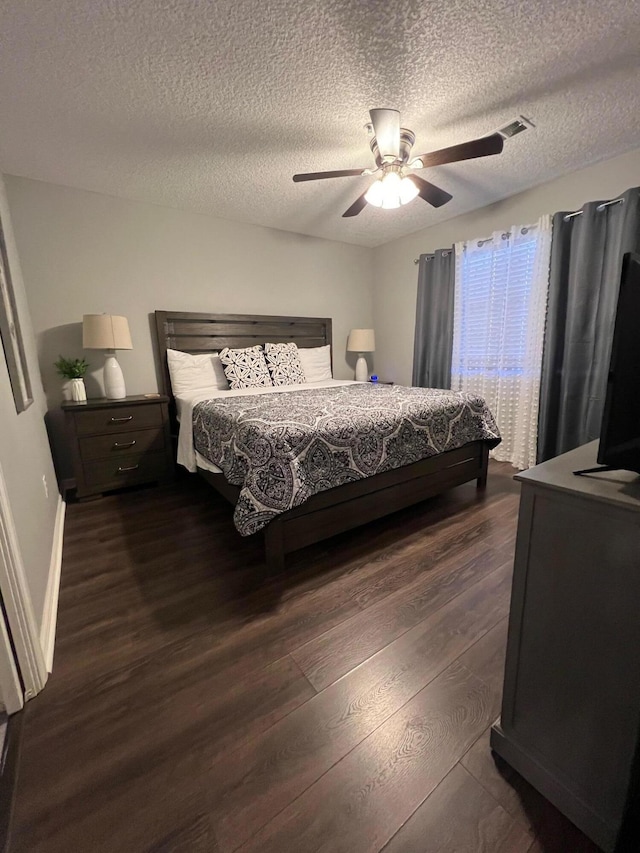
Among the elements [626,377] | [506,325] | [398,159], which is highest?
[398,159]

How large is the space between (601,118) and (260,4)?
205cm

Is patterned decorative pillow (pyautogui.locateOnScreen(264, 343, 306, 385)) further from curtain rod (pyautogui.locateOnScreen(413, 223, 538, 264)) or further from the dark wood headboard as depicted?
curtain rod (pyautogui.locateOnScreen(413, 223, 538, 264))

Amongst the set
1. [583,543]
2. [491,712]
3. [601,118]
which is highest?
[601,118]

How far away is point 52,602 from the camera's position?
154 centimetres

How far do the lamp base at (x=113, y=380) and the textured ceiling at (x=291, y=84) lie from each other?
1.36 m

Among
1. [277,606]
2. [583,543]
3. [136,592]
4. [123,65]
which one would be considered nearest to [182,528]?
[136,592]

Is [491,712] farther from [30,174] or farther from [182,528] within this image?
[30,174]

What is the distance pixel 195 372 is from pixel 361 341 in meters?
2.05

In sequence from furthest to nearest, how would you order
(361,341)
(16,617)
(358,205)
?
(361,341) < (358,205) < (16,617)

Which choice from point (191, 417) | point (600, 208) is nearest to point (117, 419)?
point (191, 417)

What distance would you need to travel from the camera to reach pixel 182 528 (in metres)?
2.26

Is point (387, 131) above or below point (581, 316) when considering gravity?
above

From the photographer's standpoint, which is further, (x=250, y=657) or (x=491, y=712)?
(x=250, y=657)

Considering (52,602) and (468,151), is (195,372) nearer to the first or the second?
(52,602)
